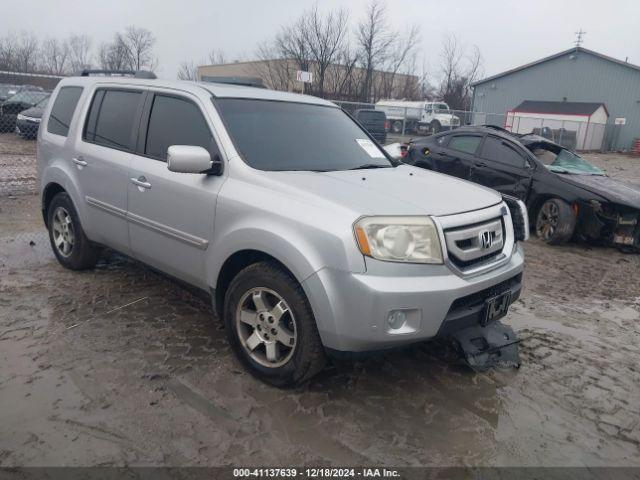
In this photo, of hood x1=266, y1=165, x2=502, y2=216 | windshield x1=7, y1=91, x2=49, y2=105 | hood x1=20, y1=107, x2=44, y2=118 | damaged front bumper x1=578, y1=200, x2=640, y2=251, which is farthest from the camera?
windshield x1=7, y1=91, x2=49, y2=105

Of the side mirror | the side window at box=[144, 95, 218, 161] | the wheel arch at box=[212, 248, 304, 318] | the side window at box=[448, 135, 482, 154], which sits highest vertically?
the side window at box=[144, 95, 218, 161]

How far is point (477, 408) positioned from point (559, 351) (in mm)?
1224

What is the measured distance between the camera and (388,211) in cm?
282

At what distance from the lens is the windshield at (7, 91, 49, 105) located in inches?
647

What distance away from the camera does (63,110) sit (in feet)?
16.2

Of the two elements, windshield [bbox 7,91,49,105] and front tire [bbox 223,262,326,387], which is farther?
windshield [bbox 7,91,49,105]

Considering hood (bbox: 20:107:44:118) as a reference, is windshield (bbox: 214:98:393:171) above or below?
above

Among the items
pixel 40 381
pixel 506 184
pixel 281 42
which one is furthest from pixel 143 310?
pixel 281 42

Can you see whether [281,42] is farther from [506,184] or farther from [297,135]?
[297,135]

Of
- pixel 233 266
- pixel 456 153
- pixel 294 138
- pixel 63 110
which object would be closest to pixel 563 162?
pixel 456 153

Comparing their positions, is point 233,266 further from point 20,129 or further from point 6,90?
point 6,90

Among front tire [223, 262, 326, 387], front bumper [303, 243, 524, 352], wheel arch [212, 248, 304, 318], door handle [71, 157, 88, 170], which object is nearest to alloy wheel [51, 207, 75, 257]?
door handle [71, 157, 88, 170]

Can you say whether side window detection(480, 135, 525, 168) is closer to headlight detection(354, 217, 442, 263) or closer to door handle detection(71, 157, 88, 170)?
headlight detection(354, 217, 442, 263)

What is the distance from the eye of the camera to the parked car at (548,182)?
692cm
